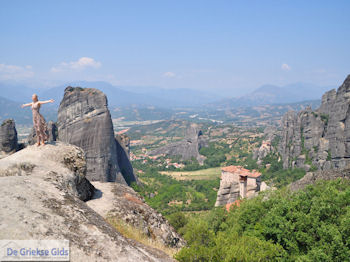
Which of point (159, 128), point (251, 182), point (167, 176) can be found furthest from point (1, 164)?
point (159, 128)

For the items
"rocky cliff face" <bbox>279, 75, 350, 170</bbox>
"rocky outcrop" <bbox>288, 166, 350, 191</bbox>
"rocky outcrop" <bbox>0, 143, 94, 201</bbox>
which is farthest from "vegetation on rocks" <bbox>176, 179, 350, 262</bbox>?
"rocky cliff face" <bbox>279, 75, 350, 170</bbox>

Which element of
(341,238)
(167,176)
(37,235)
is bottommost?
(167,176)

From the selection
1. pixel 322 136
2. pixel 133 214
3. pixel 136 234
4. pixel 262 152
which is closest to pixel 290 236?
pixel 133 214

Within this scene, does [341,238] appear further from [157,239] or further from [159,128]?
[159,128]

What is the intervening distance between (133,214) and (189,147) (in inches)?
3297

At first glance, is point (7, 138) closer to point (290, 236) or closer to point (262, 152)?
point (290, 236)

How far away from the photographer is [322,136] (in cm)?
5284

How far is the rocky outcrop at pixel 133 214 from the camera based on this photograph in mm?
8176

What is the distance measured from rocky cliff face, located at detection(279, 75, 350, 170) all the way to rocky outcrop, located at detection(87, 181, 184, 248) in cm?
3982

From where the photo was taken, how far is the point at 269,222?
464 inches

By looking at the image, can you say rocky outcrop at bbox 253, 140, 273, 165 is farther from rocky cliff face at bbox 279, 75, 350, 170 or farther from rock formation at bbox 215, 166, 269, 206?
rock formation at bbox 215, 166, 269, 206

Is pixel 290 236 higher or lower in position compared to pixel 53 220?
lower

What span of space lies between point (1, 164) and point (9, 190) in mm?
2483

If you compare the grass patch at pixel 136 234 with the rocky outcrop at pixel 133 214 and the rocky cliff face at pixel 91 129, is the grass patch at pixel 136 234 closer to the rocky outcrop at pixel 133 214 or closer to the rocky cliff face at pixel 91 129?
the rocky outcrop at pixel 133 214
